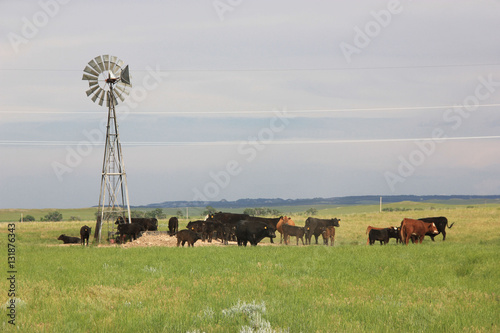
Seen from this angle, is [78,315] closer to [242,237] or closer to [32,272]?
[32,272]

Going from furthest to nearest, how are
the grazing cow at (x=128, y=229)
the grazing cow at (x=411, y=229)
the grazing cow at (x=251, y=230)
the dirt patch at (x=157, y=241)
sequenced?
the grazing cow at (x=128, y=229)
the dirt patch at (x=157, y=241)
the grazing cow at (x=411, y=229)
the grazing cow at (x=251, y=230)

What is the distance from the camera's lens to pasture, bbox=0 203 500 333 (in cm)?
881

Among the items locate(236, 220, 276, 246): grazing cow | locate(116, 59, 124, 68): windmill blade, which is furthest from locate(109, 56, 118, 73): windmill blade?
locate(236, 220, 276, 246): grazing cow

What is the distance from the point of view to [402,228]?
82.7 ft

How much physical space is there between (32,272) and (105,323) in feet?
24.2

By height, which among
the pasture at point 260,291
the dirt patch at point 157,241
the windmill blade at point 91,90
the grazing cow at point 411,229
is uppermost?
the windmill blade at point 91,90

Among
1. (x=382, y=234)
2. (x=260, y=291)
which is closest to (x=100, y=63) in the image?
(x=382, y=234)

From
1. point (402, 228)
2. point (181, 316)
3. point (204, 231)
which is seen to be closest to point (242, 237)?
point (204, 231)

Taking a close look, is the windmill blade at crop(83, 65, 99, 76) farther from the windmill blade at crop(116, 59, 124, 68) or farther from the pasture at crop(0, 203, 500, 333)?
the pasture at crop(0, 203, 500, 333)

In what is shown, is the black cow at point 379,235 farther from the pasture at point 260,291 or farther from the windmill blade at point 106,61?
the windmill blade at point 106,61

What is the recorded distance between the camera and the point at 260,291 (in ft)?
38.5

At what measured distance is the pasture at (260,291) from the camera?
881 centimetres

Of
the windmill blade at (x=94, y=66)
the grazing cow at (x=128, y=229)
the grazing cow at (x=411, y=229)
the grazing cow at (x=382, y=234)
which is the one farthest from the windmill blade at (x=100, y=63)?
the grazing cow at (x=411, y=229)

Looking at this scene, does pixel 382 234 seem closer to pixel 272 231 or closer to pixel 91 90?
pixel 272 231
